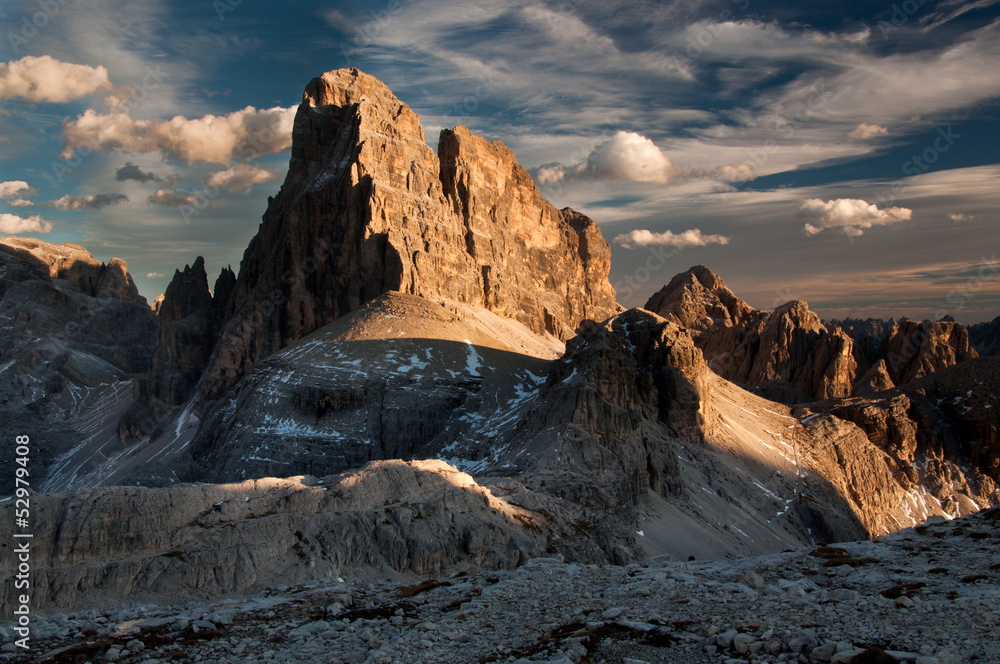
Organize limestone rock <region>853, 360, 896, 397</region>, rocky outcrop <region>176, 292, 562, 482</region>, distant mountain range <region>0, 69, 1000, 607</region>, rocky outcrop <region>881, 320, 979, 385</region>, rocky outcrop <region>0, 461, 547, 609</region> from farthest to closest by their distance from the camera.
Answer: rocky outcrop <region>881, 320, 979, 385</region>, limestone rock <region>853, 360, 896, 397</region>, rocky outcrop <region>176, 292, 562, 482</region>, distant mountain range <region>0, 69, 1000, 607</region>, rocky outcrop <region>0, 461, 547, 609</region>

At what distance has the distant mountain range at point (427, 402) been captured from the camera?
31484 mm

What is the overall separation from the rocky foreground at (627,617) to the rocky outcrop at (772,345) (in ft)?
406

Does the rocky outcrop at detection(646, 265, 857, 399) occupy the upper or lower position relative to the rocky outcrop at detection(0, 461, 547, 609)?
upper

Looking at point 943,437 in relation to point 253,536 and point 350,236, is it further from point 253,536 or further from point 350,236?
point 253,536

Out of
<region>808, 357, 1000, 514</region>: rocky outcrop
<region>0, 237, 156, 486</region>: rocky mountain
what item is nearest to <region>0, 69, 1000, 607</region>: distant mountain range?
<region>808, 357, 1000, 514</region>: rocky outcrop

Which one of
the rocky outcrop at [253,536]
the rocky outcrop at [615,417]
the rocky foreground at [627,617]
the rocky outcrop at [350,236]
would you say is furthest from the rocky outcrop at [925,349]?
the rocky foreground at [627,617]

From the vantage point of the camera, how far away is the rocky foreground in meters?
14.6

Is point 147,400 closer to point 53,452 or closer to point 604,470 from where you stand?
point 53,452

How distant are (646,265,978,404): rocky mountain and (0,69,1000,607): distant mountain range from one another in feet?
1.92

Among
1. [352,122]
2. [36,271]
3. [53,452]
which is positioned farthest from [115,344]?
[352,122]

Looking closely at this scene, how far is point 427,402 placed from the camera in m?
86.6

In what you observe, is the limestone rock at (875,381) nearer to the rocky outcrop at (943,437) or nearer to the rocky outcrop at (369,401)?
the rocky outcrop at (943,437)

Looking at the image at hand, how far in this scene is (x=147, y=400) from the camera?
13838 centimetres

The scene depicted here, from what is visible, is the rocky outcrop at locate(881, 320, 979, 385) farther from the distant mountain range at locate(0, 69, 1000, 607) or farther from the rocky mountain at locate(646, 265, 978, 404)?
the distant mountain range at locate(0, 69, 1000, 607)
